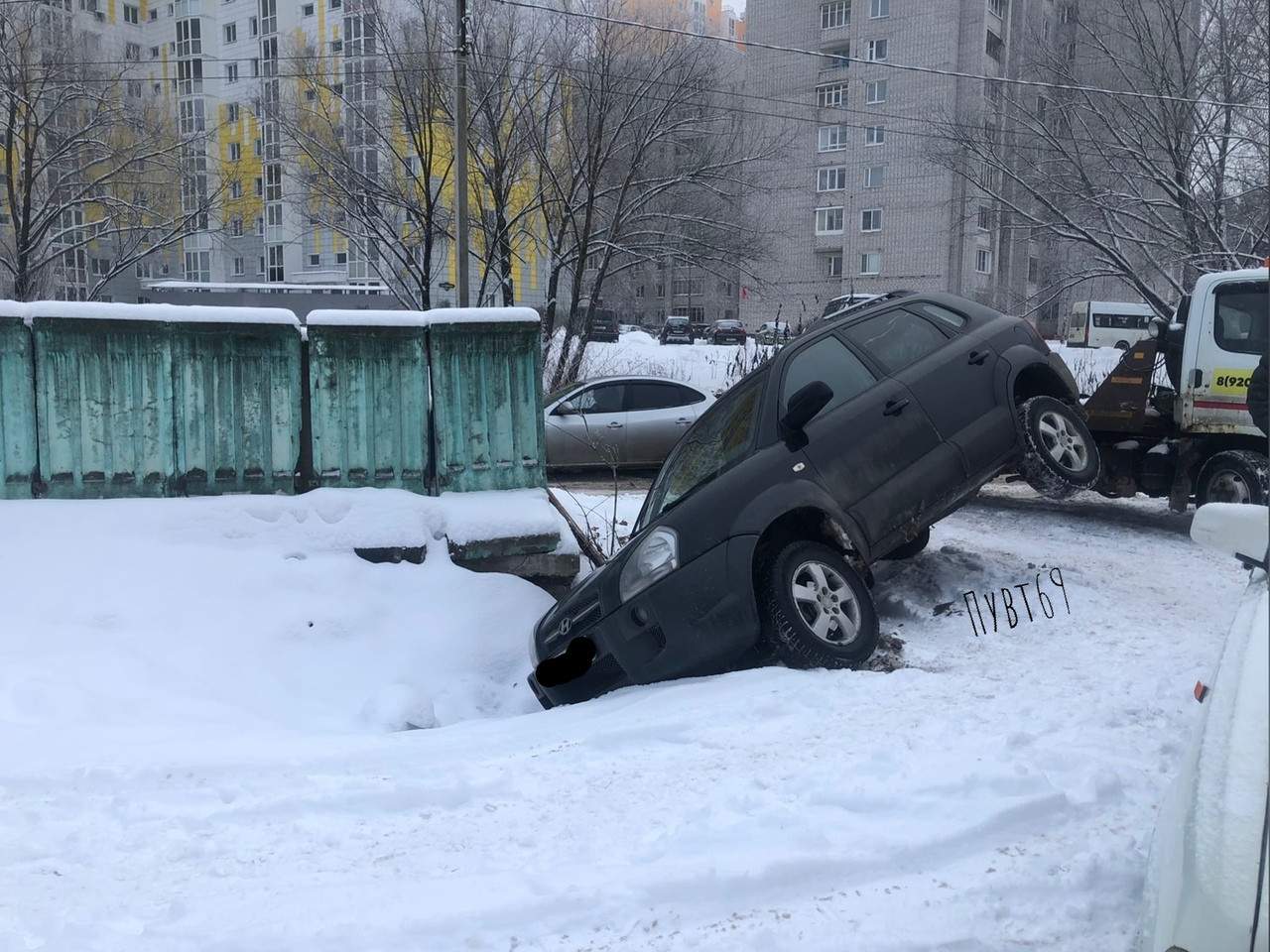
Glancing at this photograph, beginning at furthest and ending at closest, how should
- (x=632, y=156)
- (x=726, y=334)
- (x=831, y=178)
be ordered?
(x=831, y=178) → (x=726, y=334) → (x=632, y=156)

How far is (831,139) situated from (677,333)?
1782cm

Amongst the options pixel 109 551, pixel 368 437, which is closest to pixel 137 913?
pixel 109 551

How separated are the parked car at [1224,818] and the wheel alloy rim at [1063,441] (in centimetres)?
450

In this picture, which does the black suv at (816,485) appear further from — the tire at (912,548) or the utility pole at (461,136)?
the utility pole at (461,136)

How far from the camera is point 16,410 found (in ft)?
24.6

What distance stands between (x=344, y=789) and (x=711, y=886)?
168 centimetres

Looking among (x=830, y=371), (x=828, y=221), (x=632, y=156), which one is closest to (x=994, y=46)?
(x=828, y=221)

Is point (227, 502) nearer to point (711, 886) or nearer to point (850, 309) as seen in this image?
point (850, 309)

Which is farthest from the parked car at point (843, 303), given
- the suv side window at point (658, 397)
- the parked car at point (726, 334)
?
the parked car at point (726, 334)

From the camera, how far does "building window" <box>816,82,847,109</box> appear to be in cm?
5359

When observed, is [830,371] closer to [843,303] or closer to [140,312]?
[140,312]

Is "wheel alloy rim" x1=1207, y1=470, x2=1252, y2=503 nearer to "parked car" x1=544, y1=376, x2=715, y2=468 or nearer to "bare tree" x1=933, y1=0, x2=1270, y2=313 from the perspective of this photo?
"parked car" x1=544, y1=376, x2=715, y2=468

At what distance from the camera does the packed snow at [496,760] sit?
341 cm

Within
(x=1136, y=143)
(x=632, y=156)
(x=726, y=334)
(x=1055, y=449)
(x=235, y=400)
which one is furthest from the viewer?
(x=726, y=334)
